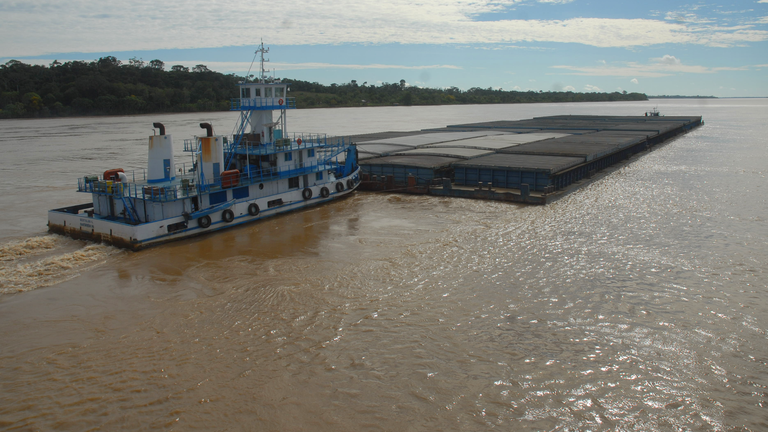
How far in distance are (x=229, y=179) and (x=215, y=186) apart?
0.66 metres

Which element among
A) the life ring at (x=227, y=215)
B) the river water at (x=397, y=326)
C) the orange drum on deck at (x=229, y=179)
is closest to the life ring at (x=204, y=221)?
the river water at (x=397, y=326)

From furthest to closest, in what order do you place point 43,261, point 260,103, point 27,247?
point 260,103 → point 27,247 → point 43,261

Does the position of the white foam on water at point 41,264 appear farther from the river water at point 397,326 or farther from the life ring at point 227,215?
the life ring at point 227,215

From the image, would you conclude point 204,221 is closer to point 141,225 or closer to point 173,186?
point 173,186

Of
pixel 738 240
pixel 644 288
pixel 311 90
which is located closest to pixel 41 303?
pixel 644 288

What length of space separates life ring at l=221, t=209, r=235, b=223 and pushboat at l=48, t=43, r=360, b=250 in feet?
0.14

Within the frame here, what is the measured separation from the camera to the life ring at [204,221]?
20.1m

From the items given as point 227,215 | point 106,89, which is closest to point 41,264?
point 227,215

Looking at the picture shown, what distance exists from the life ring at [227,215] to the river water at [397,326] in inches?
30.8

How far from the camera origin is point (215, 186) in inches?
835

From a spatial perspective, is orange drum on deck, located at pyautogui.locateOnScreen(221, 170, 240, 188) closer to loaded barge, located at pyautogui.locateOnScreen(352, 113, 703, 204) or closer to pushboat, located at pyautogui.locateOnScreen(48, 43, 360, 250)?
pushboat, located at pyautogui.locateOnScreen(48, 43, 360, 250)

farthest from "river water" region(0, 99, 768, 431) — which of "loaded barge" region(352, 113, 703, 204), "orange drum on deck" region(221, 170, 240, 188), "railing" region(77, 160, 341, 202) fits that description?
"loaded barge" region(352, 113, 703, 204)

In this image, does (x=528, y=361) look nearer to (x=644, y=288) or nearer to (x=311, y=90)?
(x=644, y=288)

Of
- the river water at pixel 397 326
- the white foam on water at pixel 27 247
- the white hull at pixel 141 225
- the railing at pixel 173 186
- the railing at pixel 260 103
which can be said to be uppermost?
the railing at pixel 260 103
